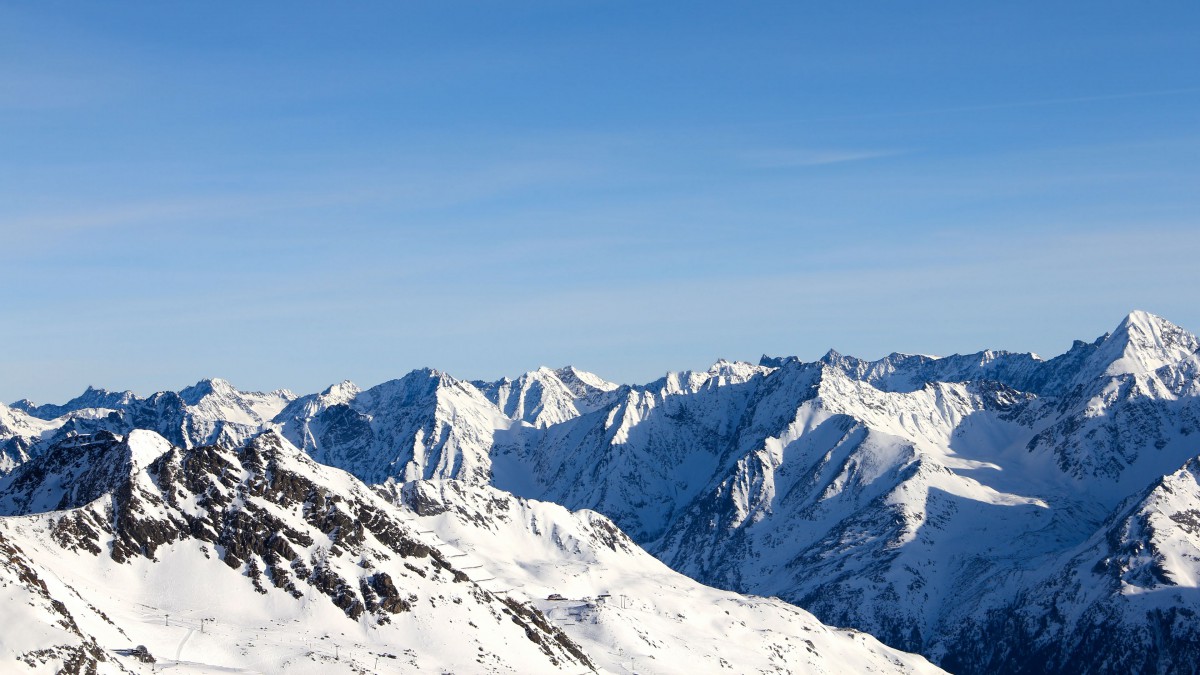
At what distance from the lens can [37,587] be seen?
19900 centimetres

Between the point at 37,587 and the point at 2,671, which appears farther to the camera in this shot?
the point at 37,587

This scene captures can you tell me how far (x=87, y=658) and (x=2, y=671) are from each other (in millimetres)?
11593

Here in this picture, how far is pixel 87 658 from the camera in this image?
616ft

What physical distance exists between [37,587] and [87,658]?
55.2ft

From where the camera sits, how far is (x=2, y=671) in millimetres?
178625

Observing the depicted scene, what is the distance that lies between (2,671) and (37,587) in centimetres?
2170
